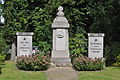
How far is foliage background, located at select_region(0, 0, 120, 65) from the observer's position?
20.7m

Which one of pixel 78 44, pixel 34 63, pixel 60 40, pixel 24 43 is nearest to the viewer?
pixel 34 63

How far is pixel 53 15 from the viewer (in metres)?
21.6

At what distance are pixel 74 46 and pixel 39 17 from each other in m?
3.97

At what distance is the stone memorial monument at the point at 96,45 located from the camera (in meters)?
16.0

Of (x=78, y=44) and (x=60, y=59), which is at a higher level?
(x=78, y=44)

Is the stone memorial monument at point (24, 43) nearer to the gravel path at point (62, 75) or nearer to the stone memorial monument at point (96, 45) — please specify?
the gravel path at point (62, 75)

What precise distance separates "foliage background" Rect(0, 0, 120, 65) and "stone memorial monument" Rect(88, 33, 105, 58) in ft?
15.6

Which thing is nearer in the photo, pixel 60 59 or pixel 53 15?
pixel 60 59

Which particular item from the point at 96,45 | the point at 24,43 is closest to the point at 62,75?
the point at 96,45

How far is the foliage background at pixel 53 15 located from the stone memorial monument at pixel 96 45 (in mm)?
4757

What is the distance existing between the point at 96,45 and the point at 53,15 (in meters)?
6.84

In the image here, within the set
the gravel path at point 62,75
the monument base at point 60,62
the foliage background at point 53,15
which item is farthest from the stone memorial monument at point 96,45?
the foliage background at point 53,15

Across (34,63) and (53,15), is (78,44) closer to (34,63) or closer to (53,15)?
(53,15)

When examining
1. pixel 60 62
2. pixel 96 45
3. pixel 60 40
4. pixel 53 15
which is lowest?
pixel 60 62
